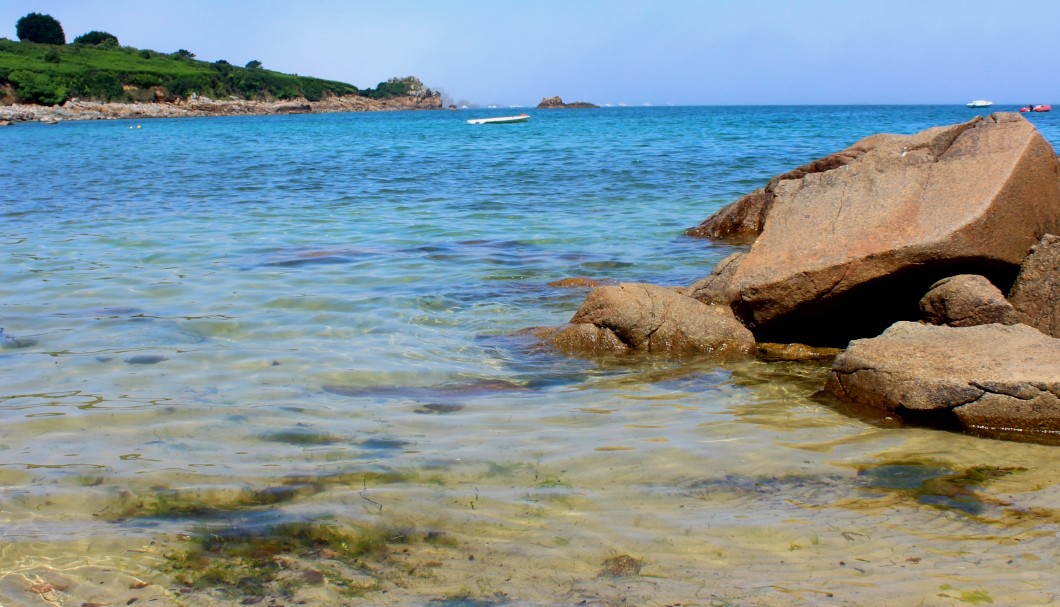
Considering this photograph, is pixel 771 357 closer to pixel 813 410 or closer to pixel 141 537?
pixel 813 410

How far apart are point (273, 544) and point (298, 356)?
116 inches

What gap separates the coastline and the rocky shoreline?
235 feet

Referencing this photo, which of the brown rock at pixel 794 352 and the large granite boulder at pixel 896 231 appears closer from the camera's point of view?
the large granite boulder at pixel 896 231

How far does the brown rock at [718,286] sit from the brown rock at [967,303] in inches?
53.3

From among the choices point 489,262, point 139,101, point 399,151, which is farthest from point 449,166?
point 139,101

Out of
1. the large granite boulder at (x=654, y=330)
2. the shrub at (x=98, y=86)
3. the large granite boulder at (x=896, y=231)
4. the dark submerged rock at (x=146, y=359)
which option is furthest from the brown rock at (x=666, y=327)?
the shrub at (x=98, y=86)

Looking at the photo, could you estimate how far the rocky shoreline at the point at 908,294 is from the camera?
185 inches

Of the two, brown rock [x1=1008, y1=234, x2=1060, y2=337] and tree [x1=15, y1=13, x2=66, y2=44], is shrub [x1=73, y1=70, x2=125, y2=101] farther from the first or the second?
brown rock [x1=1008, y1=234, x2=1060, y2=337]

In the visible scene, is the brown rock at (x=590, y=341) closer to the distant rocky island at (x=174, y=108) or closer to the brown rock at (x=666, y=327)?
the brown rock at (x=666, y=327)

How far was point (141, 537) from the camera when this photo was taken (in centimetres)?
341

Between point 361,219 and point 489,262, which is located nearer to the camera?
point 489,262

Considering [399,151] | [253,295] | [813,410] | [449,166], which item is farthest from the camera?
[399,151]

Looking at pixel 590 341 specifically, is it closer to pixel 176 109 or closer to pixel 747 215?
pixel 747 215

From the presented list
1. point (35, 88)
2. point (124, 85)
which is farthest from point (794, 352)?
point (124, 85)
